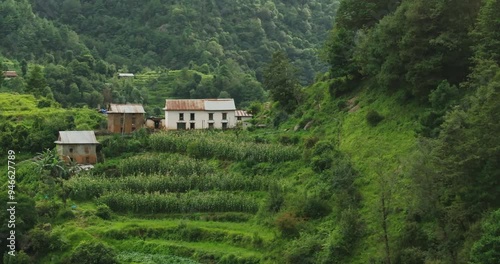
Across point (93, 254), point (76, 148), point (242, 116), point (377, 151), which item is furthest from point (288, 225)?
point (242, 116)

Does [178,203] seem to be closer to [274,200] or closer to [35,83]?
[274,200]

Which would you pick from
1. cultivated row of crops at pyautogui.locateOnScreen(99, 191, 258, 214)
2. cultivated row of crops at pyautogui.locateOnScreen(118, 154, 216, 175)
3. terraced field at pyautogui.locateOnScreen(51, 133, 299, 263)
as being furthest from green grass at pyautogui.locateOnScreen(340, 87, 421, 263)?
cultivated row of crops at pyautogui.locateOnScreen(118, 154, 216, 175)

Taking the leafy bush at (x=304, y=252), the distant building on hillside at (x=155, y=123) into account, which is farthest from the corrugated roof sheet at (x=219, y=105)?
the leafy bush at (x=304, y=252)

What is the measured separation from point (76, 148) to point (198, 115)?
42.6 ft

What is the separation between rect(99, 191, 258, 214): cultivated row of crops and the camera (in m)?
51.4

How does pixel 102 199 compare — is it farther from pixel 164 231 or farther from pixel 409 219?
pixel 409 219

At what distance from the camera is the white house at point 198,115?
230 feet

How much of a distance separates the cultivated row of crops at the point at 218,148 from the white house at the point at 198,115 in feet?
17.9

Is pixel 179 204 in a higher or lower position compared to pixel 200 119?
lower

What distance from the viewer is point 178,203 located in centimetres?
5197

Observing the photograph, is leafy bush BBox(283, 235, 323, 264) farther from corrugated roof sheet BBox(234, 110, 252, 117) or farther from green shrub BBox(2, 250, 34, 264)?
corrugated roof sheet BBox(234, 110, 252, 117)

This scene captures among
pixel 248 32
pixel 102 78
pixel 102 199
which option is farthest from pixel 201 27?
pixel 102 199

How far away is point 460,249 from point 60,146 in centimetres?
3559

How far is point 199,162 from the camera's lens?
57438 millimetres
